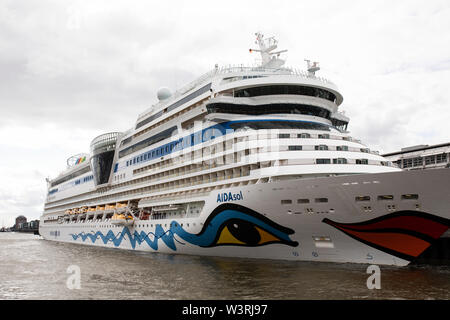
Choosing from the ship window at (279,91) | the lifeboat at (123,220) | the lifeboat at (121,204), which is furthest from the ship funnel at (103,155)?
the ship window at (279,91)

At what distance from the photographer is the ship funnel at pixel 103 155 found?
38062 millimetres

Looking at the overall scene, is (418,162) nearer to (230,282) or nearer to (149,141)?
(149,141)

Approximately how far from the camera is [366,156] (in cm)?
1906

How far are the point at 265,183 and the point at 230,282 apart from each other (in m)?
5.10

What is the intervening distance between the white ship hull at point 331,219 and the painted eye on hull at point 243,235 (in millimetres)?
48

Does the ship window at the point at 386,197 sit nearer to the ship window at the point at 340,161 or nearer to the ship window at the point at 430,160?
the ship window at the point at 340,161

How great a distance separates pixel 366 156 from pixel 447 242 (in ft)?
27.6

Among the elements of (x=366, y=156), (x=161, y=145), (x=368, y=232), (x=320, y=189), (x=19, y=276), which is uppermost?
(x=161, y=145)

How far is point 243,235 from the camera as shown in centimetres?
1906

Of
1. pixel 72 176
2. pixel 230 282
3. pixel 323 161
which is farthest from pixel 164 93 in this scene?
pixel 230 282

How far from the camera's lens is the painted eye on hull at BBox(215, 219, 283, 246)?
18328 mm

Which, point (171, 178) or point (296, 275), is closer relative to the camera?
point (296, 275)
